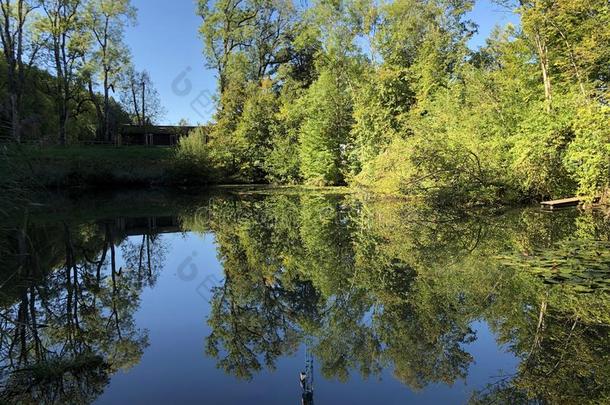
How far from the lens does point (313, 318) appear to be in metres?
5.41

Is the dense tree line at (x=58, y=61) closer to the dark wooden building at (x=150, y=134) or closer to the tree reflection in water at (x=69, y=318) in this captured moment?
the dark wooden building at (x=150, y=134)

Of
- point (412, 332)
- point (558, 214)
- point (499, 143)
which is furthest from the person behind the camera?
point (499, 143)

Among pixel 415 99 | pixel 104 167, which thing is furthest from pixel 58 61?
pixel 415 99

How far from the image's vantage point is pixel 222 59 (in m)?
36.3

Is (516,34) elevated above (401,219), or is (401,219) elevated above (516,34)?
(516,34)

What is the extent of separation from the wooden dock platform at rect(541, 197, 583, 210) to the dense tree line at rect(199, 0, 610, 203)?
21.2 inches

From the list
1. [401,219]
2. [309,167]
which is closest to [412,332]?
[401,219]

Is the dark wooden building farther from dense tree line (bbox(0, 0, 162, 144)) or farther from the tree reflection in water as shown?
the tree reflection in water

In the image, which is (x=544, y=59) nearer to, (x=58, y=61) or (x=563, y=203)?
(x=563, y=203)

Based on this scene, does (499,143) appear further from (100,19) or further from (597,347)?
(100,19)

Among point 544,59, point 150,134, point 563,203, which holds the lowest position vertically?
point 563,203

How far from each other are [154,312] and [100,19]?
37.1m

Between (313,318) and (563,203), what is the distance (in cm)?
1176

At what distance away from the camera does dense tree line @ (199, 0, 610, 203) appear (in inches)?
547
